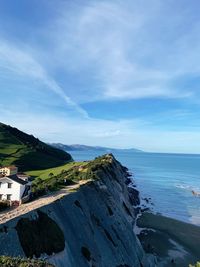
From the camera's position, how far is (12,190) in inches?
2276

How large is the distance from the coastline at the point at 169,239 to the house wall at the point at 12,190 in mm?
28983

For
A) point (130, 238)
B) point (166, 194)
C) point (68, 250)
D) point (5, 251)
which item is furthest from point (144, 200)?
point (5, 251)

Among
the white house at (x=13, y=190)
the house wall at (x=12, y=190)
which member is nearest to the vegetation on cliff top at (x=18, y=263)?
the white house at (x=13, y=190)

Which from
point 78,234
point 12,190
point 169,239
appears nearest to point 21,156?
point 169,239

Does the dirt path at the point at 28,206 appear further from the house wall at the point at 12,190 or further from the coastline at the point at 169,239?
the coastline at the point at 169,239

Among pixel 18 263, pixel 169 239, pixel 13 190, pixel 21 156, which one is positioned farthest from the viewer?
pixel 21 156

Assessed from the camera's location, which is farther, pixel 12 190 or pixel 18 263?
pixel 12 190

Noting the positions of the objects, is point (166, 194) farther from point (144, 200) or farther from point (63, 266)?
point (63, 266)

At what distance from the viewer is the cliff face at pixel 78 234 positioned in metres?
40.3

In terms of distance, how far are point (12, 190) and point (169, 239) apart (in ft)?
133

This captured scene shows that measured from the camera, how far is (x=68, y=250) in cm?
4506

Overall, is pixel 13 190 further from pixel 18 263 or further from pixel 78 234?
pixel 18 263

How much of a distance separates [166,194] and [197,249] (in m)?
74.1

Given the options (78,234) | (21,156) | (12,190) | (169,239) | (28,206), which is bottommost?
(169,239)
